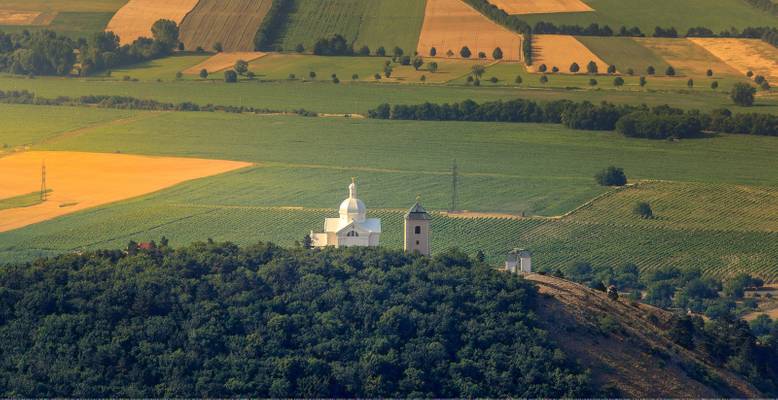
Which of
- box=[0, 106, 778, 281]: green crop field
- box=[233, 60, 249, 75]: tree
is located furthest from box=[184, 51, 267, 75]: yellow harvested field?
box=[0, 106, 778, 281]: green crop field

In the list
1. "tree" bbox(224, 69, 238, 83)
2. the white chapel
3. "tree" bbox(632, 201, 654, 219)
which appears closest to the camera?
the white chapel

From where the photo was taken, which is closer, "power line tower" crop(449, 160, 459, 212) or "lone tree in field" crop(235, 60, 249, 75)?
"power line tower" crop(449, 160, 459, 212)

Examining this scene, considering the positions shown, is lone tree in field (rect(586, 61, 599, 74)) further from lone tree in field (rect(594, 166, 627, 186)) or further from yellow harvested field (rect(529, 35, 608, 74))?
lone tree in field (rect(594, 166, 627, 186))

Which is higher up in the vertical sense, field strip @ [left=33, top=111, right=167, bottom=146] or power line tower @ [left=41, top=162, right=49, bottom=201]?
field strip @ [left=33, top=111, right=167, bottom=146]

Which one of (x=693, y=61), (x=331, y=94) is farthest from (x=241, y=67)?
(x=693, y=61)

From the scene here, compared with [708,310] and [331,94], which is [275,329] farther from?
[331,94]

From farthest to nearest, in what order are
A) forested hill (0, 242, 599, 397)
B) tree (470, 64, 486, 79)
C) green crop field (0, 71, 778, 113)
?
tree (470, 64, 486, 79) < green crop field (0, 71, 778, 113) < forested hill (0, 242, 599, 397)

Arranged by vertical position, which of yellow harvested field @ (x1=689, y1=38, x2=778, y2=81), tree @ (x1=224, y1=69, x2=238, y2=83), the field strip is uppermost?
yellow harvested field @ (x1=689, y1=38, x2=778, y2=81)
